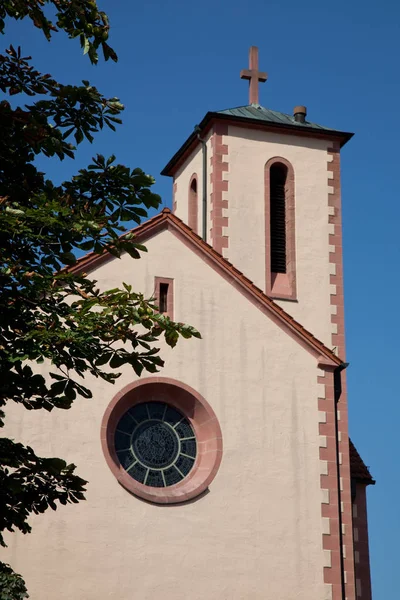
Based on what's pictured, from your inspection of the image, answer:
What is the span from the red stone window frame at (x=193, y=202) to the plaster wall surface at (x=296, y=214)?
1.76 m

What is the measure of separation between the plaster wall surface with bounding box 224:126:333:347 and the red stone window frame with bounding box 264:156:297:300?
0.10 meters

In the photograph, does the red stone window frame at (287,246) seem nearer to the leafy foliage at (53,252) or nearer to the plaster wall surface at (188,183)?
the plaster wall surface at (188,183)

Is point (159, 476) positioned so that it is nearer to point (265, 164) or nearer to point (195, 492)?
point (195, 492)

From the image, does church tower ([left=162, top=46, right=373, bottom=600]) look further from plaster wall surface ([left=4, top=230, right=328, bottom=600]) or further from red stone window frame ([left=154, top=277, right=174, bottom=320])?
red stone window frame ([left=154, top=277, right=174, bottom=320])

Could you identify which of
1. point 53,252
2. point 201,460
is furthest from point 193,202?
point 53,252

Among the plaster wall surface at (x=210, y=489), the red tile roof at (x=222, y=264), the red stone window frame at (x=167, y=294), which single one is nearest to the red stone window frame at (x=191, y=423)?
the plaster wall surface at (x=210, y=489)

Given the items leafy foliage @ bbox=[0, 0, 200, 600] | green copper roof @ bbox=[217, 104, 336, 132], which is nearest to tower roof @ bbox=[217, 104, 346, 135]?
green copper roof @ bbox=[217, 104, 336, 132]

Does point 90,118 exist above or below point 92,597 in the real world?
above

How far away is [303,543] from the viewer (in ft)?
61.9

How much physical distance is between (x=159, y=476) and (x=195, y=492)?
2.79 ft

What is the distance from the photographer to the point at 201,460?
1917cm

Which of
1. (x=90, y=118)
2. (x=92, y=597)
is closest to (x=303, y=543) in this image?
(x=92, y=597)

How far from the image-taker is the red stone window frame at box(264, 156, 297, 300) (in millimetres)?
25125

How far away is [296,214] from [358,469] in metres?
6.11
